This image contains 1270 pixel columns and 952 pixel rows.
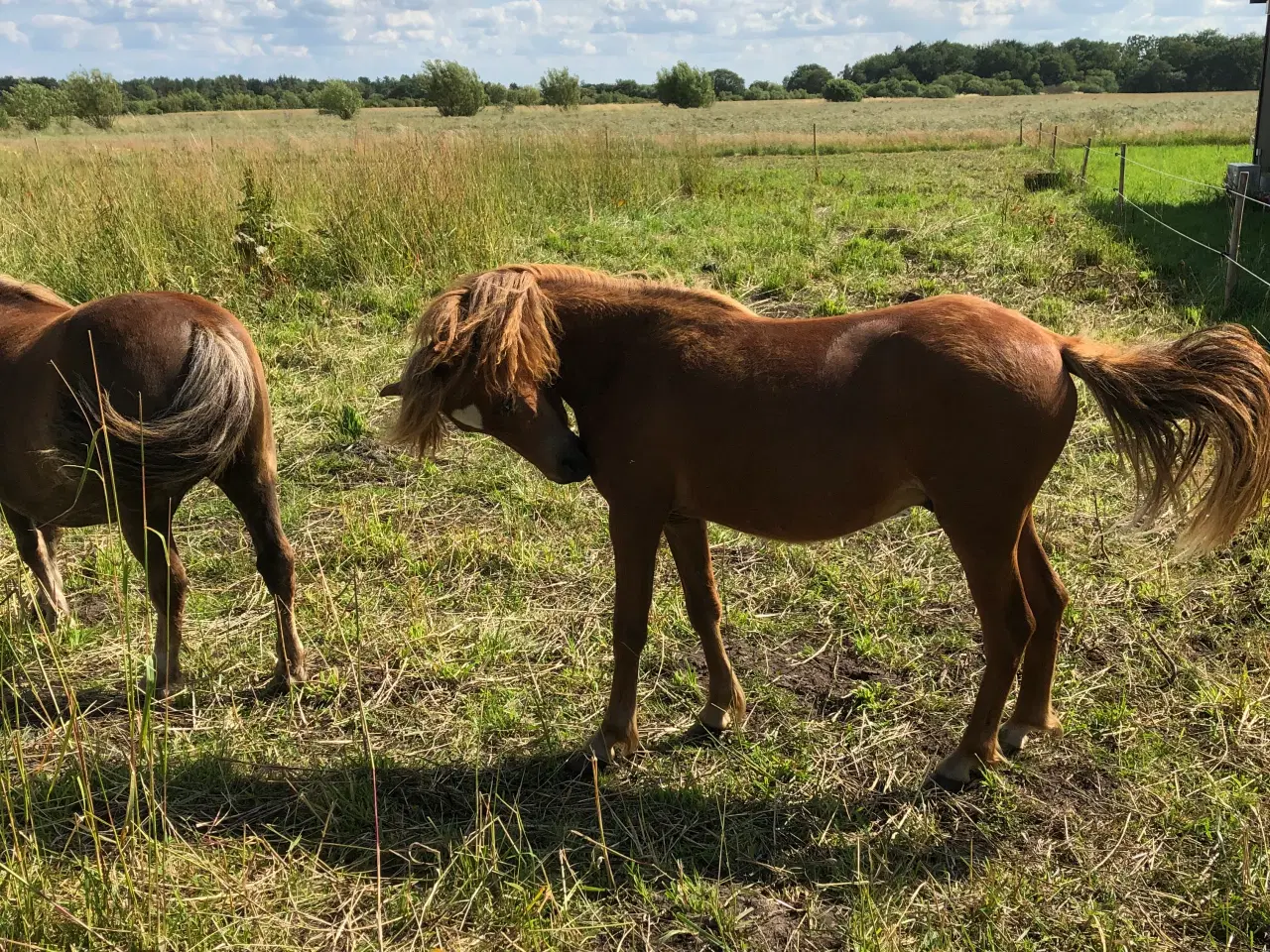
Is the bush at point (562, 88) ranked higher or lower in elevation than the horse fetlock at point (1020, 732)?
higher

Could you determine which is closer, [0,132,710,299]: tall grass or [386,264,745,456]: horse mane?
[386,264,745,456]: horse mane

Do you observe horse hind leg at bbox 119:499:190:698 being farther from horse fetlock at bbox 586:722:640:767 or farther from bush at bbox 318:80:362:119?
bush at bbox 318:80:362:119

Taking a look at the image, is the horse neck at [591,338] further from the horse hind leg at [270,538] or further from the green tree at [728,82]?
the green tree at [728,82]

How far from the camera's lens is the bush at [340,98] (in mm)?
42156

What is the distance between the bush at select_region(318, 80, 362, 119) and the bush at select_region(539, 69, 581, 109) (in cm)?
1658

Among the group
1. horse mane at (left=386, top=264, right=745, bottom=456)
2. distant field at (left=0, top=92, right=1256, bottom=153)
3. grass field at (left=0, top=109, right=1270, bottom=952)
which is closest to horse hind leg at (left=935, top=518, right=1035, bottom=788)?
grass field at (left=0, top=109, right=1270, bottom=952)

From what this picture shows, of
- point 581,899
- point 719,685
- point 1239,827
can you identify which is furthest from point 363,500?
point 1239,827

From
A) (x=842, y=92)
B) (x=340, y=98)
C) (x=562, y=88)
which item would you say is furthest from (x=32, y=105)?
(x=842, y=92)

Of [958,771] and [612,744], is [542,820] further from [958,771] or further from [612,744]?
[958,771]

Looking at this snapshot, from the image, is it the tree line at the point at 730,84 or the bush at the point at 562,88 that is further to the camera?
the bush at the point at 562,88

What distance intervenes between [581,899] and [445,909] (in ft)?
1.33

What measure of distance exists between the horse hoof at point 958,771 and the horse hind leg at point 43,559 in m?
3.73

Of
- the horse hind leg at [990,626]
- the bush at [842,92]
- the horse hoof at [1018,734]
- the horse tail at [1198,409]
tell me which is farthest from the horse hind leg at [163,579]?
the bush at [842,92]

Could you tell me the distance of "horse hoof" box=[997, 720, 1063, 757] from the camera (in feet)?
9.95
